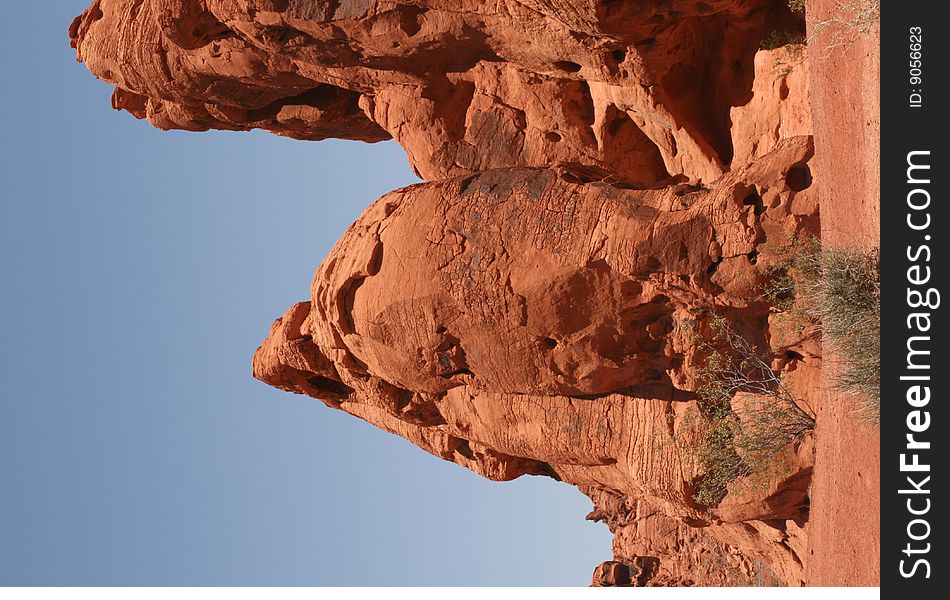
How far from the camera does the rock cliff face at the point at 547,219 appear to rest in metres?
13.0

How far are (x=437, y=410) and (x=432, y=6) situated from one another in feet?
Answer: 24.3

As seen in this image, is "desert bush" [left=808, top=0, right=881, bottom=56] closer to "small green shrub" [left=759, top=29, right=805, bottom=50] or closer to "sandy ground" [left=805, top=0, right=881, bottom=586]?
"sandy ground" [left=805, top=0, right=881, bottom=586]

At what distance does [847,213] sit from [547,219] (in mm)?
4359

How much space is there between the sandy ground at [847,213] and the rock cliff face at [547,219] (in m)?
0.82

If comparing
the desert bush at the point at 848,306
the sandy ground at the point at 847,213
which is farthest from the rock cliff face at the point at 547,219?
the sandy ground at the point at 847,213

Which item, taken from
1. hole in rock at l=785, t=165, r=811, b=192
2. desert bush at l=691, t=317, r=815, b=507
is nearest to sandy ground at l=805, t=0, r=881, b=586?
hole in rock at l=785, t=165, r=811, b=192

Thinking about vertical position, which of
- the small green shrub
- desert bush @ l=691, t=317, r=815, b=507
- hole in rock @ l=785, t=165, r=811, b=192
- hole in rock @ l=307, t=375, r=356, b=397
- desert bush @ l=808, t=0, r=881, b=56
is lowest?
desert bush @ l=691, t=317, r=815, b=507

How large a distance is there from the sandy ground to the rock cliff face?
817 millimetres

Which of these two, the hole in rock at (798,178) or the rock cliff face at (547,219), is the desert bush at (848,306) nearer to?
the rock cliff face at (547,219)

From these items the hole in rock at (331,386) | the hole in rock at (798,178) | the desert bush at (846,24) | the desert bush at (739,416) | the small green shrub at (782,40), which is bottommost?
the desert bush at (739,416)

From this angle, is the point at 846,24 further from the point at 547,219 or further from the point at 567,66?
the point at 567,66

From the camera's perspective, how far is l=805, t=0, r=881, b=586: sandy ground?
10.1 m

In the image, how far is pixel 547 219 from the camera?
13.6 meters
